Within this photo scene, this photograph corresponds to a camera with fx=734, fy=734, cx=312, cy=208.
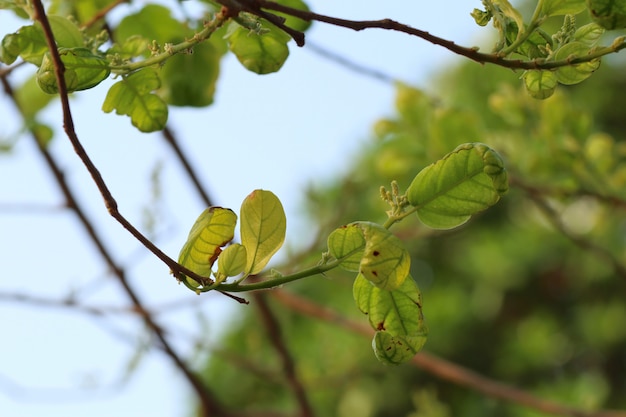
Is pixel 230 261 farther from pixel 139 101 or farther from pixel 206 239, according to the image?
pixel 139 101

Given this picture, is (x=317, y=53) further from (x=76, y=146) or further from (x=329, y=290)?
(x=329, y=290)

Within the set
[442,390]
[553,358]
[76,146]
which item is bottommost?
[553,358]

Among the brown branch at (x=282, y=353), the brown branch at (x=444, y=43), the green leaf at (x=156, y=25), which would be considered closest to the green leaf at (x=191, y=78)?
the green leaf at (x=156, y=25)

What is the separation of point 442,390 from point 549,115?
9.63 feet

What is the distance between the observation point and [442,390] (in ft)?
11.5

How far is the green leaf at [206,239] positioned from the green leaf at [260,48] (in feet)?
0.28

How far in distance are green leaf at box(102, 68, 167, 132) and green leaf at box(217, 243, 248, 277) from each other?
0.34 ft

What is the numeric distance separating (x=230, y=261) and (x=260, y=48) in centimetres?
10

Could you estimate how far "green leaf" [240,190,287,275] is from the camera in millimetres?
283

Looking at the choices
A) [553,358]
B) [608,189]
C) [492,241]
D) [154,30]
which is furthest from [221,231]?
[492,241]

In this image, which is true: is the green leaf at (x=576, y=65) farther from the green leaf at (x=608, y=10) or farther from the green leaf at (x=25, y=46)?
the green leaf at (x=25, y=46)

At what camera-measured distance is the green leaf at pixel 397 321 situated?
0.28 m

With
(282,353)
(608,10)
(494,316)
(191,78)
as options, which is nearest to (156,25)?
(191,78)

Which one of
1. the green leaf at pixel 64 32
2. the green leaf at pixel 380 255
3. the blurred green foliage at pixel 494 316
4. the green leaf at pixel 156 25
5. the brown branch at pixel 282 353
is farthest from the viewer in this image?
the blurred green foliage at pixel 494 316
